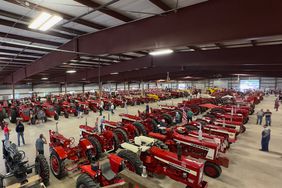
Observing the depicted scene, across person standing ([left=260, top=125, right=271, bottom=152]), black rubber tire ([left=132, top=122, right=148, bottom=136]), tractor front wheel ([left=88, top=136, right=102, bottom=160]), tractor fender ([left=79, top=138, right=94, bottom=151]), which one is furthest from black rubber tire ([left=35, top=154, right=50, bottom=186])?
person standing ([left=260, top=125, right=271, bottom=152])

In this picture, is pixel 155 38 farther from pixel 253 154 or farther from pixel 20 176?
pixel 253 154

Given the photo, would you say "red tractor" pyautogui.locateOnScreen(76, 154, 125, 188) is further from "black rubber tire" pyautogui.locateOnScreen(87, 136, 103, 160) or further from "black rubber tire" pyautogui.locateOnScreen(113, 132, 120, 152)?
"black rubber tire" pyautogui.locateOnScreen(113, 132, 120, 152)

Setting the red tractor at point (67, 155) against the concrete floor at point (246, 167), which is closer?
the concrete floor at point (246, 167)

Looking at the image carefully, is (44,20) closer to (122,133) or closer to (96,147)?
(96,147)

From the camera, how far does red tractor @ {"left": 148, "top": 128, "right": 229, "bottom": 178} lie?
17.9 ft

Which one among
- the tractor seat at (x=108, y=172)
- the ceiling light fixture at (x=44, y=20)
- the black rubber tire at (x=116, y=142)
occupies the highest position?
the ceiling light fixture at (x=44, y=20)

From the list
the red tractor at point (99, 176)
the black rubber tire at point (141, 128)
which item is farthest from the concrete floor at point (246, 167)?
the black rubber tire at point (141, 128)

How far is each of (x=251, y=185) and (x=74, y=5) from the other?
7159mm

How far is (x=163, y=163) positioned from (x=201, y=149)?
67.1 inches

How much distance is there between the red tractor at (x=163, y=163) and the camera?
14.6ft

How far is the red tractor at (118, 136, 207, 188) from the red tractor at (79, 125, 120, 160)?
1.29m

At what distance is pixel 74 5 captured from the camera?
166 inches

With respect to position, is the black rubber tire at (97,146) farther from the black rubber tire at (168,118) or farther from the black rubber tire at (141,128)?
the black rubber tire at (168,118)

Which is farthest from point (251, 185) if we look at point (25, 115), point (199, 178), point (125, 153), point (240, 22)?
point (25, 115)
